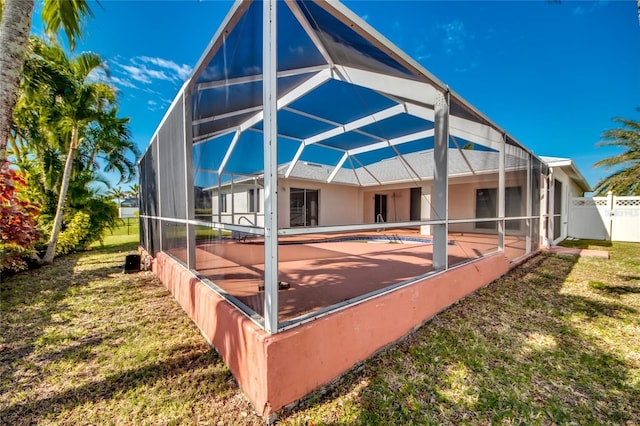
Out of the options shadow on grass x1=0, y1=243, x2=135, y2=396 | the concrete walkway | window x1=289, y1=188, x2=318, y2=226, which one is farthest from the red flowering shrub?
the concrete walkway

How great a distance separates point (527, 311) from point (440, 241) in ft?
5.80

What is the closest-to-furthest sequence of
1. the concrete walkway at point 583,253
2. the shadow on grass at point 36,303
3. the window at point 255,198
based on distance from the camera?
the shadow on grass at point 36,303 → the window at point 255,198 → the concrete walkway at point 583,253

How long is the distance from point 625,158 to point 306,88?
20464mm

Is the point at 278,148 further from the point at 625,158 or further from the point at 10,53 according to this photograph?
the point at 625,158

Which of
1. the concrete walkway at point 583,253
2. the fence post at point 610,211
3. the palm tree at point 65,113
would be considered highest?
the palm tree at point 65,113

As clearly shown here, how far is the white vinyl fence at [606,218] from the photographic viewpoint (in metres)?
12.3

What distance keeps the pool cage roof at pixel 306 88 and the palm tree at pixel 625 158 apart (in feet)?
47.8

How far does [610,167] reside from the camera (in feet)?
51.7

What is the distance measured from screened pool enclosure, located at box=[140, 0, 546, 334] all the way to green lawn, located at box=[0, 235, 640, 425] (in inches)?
27.8

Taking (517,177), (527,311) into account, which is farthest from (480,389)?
(517,177)

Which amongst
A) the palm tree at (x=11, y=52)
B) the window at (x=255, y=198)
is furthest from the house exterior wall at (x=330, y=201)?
the palm tree at (x=11, y=52)

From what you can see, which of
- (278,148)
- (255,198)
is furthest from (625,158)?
(278,148)

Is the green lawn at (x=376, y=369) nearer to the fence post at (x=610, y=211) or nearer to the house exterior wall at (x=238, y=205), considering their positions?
the house exterior wall at (x=238, y=205)

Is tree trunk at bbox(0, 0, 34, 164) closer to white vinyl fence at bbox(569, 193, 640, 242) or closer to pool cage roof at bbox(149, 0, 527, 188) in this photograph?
pool cage roof at bbox(149, 0, 527, 188)
